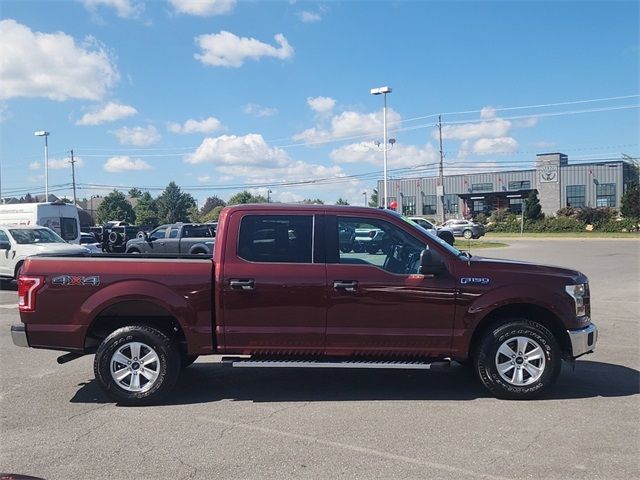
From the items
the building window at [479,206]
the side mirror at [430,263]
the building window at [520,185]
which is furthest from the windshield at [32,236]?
the building window at [520,185]

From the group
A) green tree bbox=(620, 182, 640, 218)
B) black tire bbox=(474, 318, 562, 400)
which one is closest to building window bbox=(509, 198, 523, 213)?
green tree bbox=(620, 182, 640, 218)

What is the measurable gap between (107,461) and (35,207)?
19296 millimetres

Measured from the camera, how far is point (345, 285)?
564cm

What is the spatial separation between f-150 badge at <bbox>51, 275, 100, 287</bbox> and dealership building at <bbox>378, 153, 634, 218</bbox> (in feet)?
206

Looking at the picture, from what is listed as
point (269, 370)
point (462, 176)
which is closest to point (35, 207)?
point (269, 370)

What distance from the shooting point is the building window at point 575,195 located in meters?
70.9

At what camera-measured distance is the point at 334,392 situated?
607cm

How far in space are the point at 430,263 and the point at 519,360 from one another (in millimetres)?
1343

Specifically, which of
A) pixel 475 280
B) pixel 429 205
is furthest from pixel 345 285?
pixel 429 205

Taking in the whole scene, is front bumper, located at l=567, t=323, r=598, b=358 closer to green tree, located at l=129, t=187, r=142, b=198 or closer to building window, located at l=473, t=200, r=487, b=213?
building window, located at l=473, t=200, r=487, b=213

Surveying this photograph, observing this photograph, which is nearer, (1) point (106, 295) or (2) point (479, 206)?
(1) point (106, 295)

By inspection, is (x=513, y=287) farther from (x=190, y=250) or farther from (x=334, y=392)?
(x=190, y=250)

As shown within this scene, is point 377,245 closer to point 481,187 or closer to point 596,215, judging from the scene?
point 596,215

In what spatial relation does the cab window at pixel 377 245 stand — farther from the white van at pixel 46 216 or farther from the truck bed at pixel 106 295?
the white van at pixel 46 216
